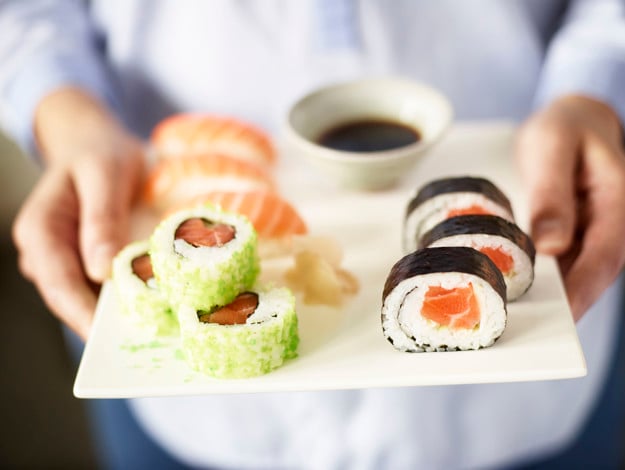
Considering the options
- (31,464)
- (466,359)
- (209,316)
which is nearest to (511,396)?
(466,359)

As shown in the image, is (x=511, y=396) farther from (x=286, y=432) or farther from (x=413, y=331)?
(x=413, y=331)

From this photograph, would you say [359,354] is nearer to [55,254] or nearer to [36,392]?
[55,254]

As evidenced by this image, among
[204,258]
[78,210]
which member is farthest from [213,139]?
[204,258]

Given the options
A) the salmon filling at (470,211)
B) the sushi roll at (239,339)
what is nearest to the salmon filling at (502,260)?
the salmon filling at (470,211)

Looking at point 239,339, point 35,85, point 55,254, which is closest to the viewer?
point 239,339

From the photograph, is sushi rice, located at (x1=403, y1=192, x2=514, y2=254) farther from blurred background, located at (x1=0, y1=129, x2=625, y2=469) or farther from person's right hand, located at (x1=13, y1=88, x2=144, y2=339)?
blurred background, located at (x1=0, y1=129, x2=625, y2=469)

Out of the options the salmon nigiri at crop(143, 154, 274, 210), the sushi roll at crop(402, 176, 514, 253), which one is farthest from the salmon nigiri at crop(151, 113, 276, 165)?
the sushi roll at crop(402, 176, 514, 253)
